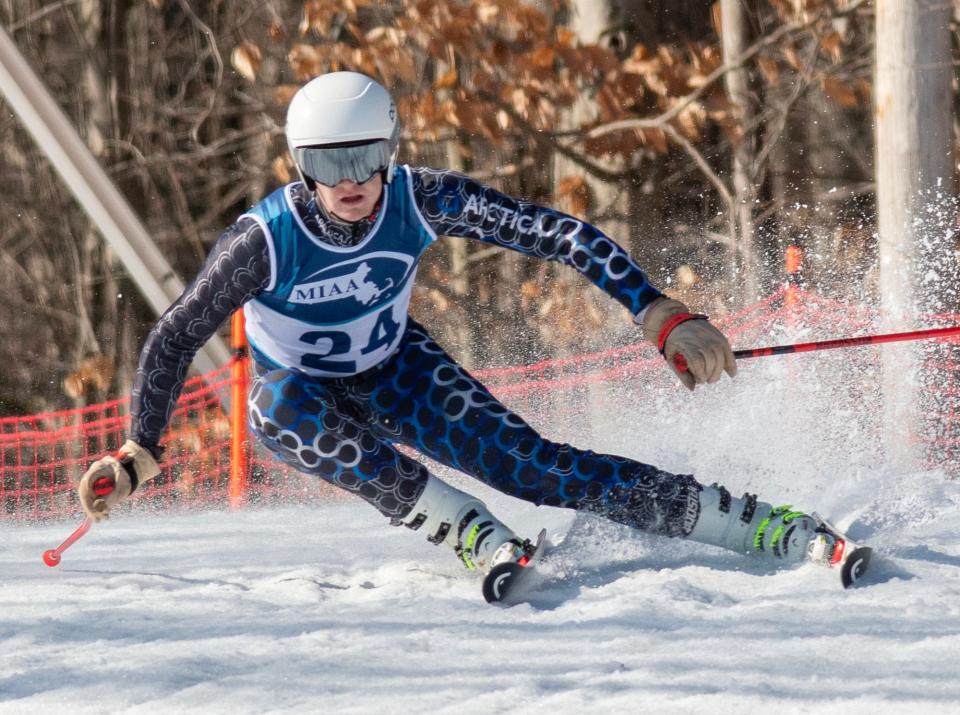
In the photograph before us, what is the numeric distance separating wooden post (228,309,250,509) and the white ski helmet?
2.74 meters

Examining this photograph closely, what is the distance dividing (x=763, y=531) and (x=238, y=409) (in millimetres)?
3450

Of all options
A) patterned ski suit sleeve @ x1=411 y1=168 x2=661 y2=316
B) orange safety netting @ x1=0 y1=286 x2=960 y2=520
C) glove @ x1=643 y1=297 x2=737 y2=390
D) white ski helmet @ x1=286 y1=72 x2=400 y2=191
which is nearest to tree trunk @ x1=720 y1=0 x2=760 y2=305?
orange safety netting @ x1=0 y1=286 x2=960 y2=520

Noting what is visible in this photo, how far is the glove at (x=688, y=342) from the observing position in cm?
256

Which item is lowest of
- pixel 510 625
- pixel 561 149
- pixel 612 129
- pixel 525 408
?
pixel 510 625

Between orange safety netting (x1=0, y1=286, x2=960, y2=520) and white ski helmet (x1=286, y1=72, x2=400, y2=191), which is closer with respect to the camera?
white ski helmet (x1=286, y1=72, x2=400, y2=191)

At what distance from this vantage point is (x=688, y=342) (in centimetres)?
259

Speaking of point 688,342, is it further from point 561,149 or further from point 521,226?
point 561,149

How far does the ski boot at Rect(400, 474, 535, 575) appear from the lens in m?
2.72

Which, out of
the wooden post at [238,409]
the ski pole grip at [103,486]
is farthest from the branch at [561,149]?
the ski pole grip at [103,486]

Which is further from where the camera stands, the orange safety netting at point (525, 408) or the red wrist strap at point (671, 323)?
the orange safety netting at point (525, 408)

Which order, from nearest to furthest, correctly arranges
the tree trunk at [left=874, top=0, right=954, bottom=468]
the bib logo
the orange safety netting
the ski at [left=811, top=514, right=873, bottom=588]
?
the ski at [left=811, top=514, right=873, bottom=588], the bib logo, the tree trunk at [left=874, top=0, right=954, bottom=468], the orange safety netting

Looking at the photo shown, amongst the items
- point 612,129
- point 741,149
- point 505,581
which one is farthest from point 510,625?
point 741,149

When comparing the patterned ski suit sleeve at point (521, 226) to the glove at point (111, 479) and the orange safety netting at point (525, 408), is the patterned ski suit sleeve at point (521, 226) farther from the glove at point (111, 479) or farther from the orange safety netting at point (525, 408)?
the orange safety netting at point (525, 408)

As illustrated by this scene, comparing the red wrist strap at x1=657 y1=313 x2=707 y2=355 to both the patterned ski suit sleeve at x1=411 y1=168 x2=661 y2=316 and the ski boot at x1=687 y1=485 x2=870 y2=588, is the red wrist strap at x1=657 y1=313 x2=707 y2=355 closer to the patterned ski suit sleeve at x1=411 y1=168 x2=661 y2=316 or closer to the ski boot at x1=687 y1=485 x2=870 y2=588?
the patterned ski suit sleeve at x1=411 y1=168 x2=661 y2=316
